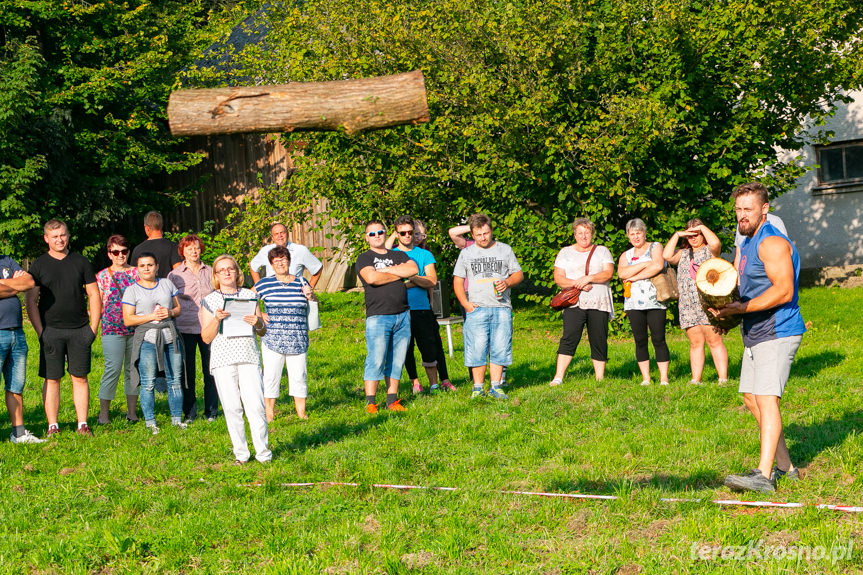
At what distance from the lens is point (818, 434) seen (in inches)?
275

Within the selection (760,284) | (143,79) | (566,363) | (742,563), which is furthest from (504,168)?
(143,79)

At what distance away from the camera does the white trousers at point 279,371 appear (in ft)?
28.0

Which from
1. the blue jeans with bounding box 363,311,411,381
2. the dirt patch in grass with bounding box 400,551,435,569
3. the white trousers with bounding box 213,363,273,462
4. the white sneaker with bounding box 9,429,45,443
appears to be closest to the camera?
the dirt patch in grass with bounding box 400,551,435,569

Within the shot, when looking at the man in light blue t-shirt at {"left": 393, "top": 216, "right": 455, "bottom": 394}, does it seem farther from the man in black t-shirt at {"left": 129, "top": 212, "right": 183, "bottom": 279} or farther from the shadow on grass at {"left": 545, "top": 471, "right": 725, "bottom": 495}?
the shadow on grass at {"left": 545, "top": 471, "right": 725, "bottom": 495}

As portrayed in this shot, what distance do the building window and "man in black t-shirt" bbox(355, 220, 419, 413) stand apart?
46.7 feet

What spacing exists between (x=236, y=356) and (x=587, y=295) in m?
4.35

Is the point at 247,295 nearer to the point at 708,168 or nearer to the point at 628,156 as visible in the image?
the point at 628,156

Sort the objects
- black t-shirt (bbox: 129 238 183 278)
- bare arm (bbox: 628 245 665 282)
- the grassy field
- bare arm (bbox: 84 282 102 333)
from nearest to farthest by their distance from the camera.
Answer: the grassy field
bare arm (bbox: 84 282 102 333)
black t-shirt (bbox: 129 238 183 278)
bare arm (bbox: 628 245 665 282)

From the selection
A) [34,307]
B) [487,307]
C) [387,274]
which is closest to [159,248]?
[34,307]

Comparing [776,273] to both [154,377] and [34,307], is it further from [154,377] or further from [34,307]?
[34,307]

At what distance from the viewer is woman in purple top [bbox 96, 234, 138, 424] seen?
877cm

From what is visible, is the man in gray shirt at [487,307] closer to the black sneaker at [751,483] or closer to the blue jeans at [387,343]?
the blue jeans at [387,343]

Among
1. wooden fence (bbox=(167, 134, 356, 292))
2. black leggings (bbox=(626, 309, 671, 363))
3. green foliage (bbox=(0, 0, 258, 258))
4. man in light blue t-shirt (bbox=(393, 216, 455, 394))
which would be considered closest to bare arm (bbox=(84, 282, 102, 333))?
man in light blue t-shirt (bbox=(393, 216, 455, 394))

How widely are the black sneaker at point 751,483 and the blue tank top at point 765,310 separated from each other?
86 centimetres
